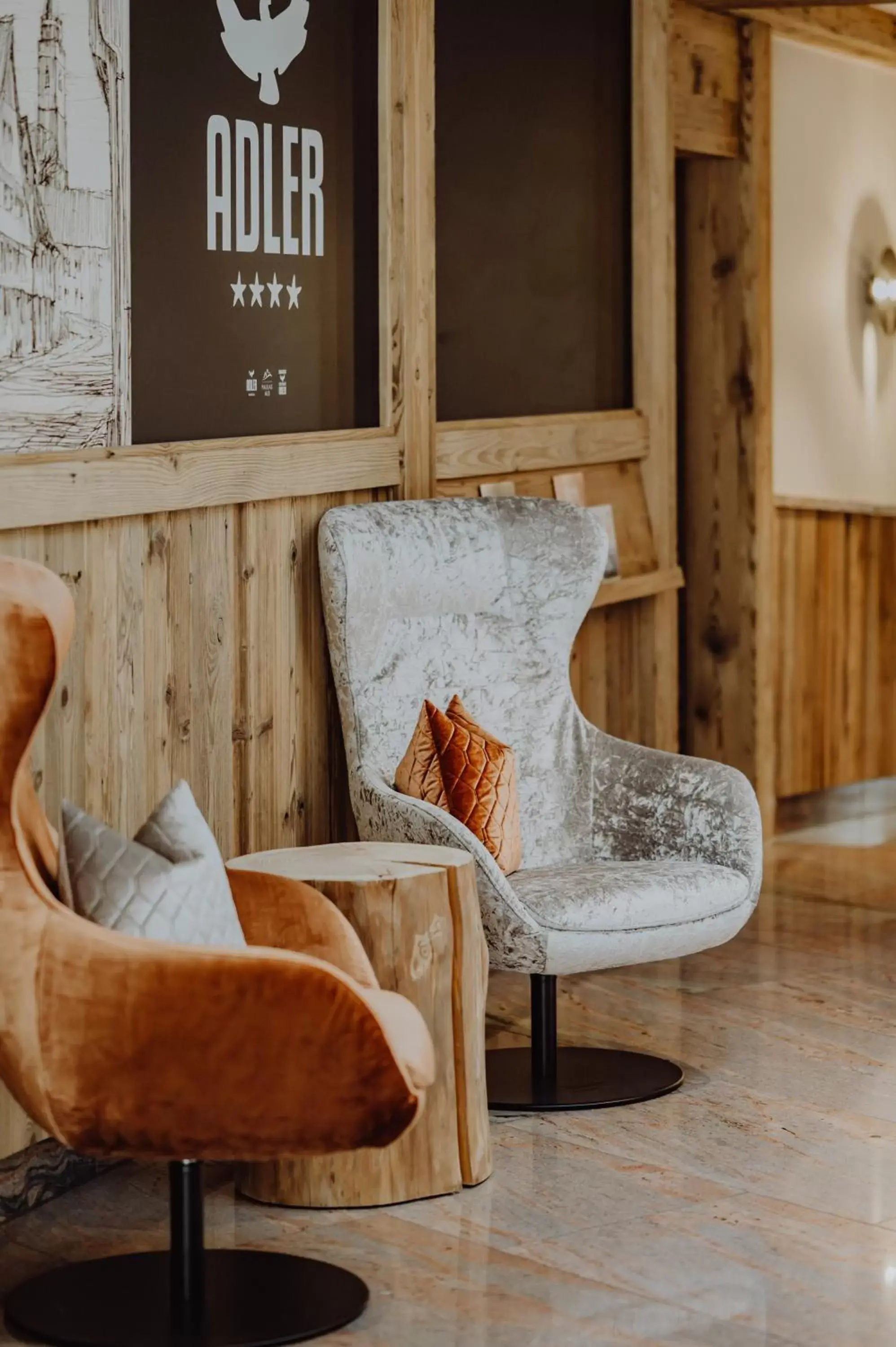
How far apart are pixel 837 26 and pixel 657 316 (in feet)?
5.43

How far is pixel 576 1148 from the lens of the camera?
3422mm

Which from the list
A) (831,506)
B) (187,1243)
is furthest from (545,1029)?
(831,506)

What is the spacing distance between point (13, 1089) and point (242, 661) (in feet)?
4.47

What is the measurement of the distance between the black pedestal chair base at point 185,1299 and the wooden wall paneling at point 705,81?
3.72 metres

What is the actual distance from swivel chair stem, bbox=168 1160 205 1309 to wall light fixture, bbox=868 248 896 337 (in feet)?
15.2

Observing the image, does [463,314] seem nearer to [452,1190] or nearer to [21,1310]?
[452,1190]

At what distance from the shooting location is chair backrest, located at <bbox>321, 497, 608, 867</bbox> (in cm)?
382

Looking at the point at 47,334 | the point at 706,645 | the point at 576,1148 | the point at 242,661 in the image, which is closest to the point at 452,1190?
the point at 576,1148

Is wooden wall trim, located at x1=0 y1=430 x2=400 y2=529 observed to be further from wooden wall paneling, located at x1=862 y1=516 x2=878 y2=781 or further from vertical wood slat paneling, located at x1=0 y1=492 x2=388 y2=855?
wooden wall paneling, located at x1=862 y1=516 x2=878 y2=781

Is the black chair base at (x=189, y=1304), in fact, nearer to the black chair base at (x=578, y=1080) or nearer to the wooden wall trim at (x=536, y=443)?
the black chair base at (x=578, y=1080)

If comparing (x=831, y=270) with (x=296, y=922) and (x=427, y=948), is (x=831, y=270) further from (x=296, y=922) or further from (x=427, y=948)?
(x=296, y=922)

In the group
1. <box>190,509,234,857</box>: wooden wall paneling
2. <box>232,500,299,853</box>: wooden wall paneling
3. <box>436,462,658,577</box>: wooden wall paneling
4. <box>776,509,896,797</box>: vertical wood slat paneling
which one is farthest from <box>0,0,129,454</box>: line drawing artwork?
<box>776,509,896,797</box>: vertical wood slat paneling

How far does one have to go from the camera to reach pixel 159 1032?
8.00 feet

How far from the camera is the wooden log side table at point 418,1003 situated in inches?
124
